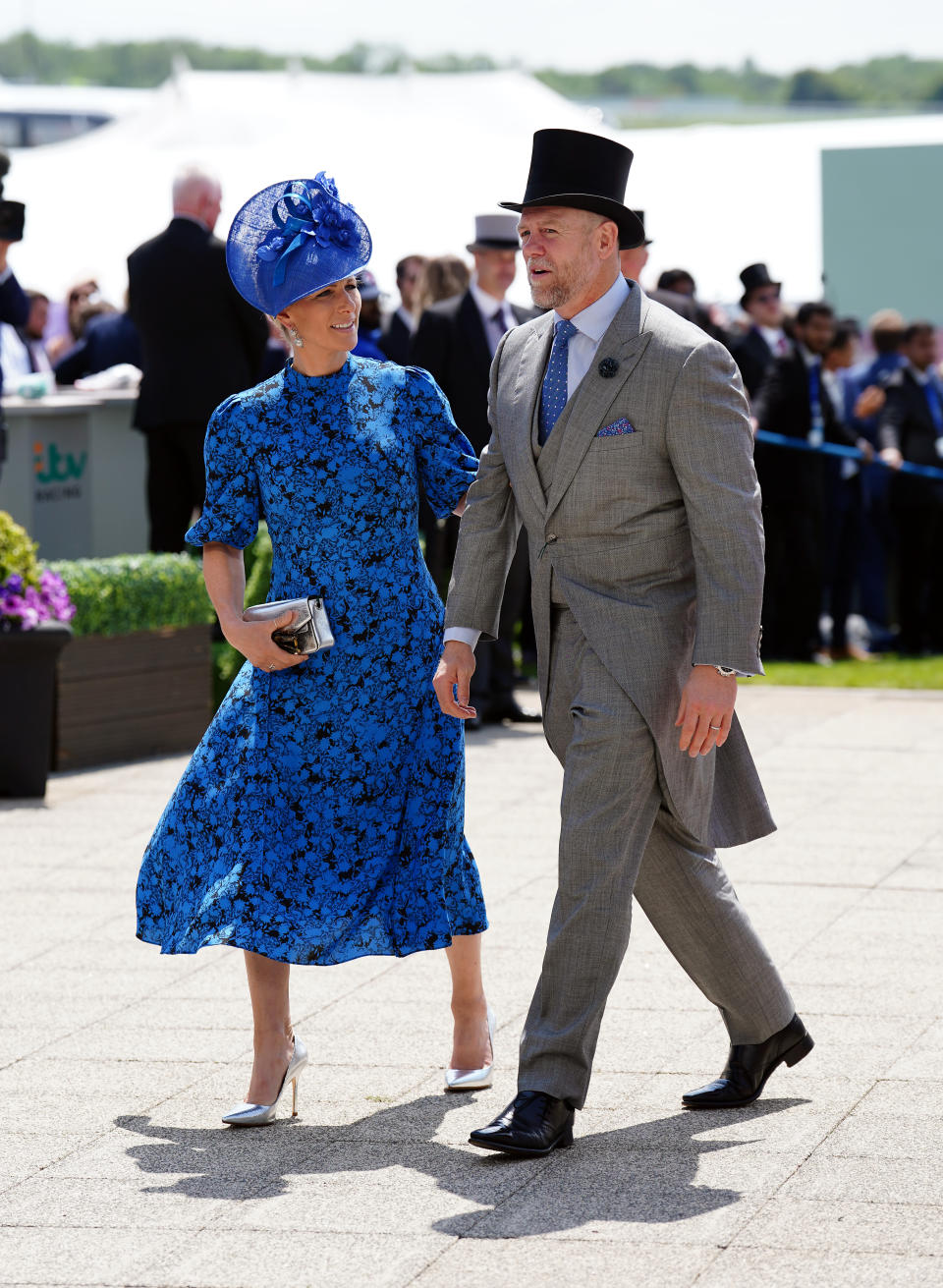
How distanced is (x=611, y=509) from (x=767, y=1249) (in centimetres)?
138

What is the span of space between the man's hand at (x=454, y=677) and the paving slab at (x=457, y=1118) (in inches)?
33.3

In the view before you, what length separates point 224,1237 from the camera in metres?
3.56

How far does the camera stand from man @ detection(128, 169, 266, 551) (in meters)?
9.80

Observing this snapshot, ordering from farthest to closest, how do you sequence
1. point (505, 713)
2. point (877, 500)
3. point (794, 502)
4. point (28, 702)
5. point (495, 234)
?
point (877, 500) < point (794, 502) < point (505, 713) < point (495, 234) < point (28, 702)

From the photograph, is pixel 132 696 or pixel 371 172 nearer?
pixel 132 696

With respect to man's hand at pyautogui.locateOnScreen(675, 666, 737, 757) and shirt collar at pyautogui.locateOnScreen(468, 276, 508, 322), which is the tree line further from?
man's hand at pyautogui.locateOnScreen(675, 666, 737, 757)

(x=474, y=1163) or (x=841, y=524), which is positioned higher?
(x=474, y=1163)

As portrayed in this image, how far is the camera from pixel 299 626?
4.18 metres

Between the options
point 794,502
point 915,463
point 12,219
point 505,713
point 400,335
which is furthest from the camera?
point 915,463

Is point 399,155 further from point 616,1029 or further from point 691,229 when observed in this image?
point 616,1029

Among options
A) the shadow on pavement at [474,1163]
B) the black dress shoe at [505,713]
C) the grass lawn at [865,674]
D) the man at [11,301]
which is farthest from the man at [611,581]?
the grass lawn at [865,674]

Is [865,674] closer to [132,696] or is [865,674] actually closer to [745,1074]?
[132,696]

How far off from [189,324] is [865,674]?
174 inches

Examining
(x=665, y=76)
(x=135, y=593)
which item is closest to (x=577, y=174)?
(x=135, y=593)
